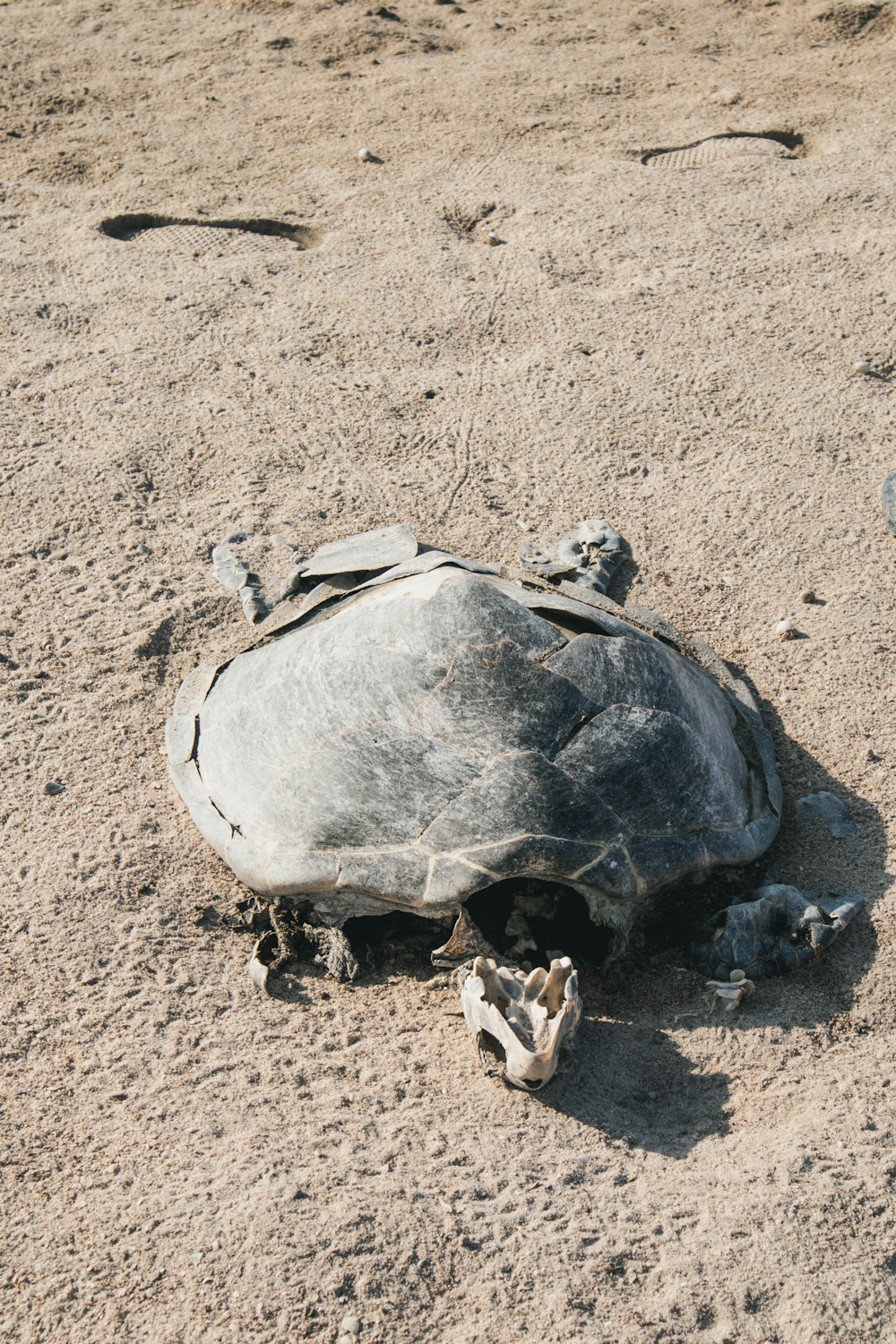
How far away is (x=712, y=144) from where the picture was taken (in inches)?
306

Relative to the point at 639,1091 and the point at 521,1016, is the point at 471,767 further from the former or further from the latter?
the point at 639,1091

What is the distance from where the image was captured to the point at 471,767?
11.7 feet

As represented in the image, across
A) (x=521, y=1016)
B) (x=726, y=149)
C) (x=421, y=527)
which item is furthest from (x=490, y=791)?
(x=726, y=149)

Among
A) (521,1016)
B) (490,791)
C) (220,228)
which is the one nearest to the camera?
(521,1016)

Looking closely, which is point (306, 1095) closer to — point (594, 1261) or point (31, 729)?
point (594, 1261)

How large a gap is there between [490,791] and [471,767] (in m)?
0.09

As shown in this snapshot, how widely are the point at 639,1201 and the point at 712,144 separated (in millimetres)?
6775

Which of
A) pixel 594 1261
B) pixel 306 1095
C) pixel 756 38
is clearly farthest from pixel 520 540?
pixel 756 38

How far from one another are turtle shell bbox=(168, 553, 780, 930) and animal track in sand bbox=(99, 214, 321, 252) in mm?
3821

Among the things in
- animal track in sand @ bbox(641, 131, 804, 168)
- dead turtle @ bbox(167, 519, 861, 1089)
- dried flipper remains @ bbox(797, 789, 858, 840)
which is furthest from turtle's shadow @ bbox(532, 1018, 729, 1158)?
animal track in sand @ bbox(641, 131, 804, 168)

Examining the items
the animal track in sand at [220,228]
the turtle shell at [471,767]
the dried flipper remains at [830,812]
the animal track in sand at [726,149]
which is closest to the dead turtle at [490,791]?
the turtle shell at [471,767]

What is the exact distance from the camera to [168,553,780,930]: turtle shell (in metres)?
3.53

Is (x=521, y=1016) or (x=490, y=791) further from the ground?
(x=490, y=791)

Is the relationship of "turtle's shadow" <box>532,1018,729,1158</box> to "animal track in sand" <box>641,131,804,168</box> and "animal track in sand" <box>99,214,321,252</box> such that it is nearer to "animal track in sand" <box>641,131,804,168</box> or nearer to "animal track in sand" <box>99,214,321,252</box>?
"animal track in sand" <box>99,214,321,252</box>
